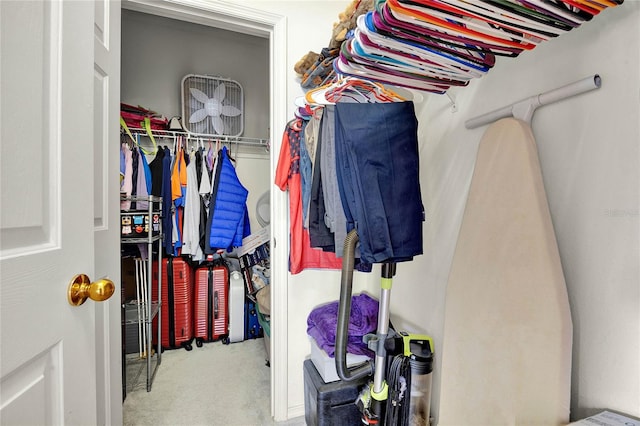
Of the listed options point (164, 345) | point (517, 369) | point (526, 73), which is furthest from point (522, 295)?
point (164, 345)

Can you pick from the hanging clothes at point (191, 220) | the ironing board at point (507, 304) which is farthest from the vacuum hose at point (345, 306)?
the hanging clothes at point (191, 220)

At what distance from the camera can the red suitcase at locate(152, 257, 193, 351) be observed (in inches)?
91.7

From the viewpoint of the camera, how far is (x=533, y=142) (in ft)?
2.62

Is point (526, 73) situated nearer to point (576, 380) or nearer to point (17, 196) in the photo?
point (576, 380)

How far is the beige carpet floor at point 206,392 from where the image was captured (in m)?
1.60

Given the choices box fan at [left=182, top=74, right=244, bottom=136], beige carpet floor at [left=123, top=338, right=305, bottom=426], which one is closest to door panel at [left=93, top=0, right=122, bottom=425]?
beige carpet floor at [left=123, top=338, right=305, bottom=426]

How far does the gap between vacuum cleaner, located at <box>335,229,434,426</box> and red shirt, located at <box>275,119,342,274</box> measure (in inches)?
20.1

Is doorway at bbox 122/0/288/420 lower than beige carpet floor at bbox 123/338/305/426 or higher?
higher

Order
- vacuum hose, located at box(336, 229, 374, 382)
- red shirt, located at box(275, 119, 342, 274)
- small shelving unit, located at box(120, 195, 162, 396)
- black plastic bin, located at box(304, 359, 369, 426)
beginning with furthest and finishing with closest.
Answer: small shelving unit, located at box(120, 195, 162, 396) → red shirt, located at box(275, 119, 342, 274) → black plastic bin, located at box(304, 359, 369, 426) → vacuum hose, located at box(336, 229, 374, 382)

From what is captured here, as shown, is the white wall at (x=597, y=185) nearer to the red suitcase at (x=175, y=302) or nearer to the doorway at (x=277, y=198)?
the doorway at (x=277, y=198)

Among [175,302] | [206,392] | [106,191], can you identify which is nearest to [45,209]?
[106,191]

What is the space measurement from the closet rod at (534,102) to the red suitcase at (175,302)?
235 cm

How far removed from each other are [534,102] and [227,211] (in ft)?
6.97

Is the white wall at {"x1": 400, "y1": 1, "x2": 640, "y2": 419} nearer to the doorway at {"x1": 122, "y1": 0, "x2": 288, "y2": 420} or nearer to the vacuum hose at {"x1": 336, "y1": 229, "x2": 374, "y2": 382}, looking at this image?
the vacuum hose at {"x1": 336, "y1": 229, "x2": 374, "y2": 382}
